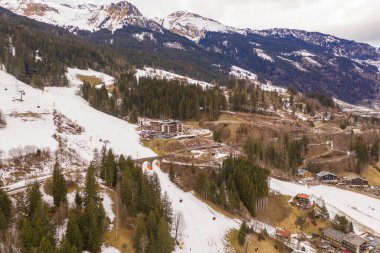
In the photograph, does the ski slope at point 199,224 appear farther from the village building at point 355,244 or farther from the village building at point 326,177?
the village building at point 326,177

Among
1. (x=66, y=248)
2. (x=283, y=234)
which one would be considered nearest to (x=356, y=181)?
(x=283, y=234)

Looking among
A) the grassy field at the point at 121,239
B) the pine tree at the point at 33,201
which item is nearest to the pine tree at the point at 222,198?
the grassy field at the point at 121,239

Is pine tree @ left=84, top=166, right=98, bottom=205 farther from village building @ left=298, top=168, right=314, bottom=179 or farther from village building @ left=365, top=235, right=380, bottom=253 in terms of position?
village building @ left=298, top=168, right=314, bottom=179

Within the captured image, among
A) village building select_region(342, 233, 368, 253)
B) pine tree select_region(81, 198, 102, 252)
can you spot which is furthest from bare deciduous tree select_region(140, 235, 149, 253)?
village building select_region(342, 233, 368, 253)

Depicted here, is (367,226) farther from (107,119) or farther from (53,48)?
(53,48)

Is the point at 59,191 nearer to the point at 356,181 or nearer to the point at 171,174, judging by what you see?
the point at 171,174

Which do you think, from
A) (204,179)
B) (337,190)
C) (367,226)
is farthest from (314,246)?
(337,190)
